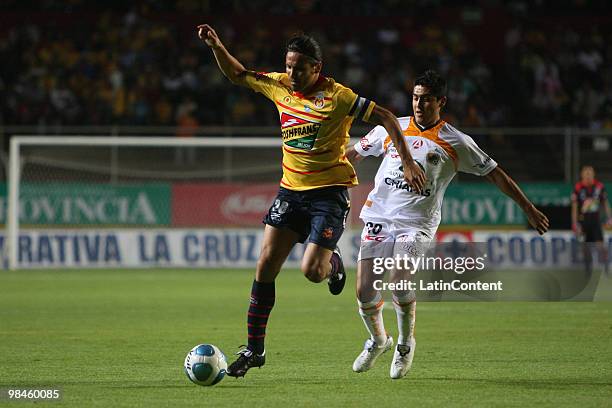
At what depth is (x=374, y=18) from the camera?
90.1ft

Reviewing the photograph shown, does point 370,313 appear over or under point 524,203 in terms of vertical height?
under

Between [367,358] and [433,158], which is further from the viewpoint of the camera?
[433,158]

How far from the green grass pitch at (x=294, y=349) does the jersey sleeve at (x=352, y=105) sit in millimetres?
1886

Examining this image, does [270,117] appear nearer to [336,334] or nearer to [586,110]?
[586,110]

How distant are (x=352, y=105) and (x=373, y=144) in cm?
87

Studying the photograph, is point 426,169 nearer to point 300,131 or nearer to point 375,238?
point 375,238

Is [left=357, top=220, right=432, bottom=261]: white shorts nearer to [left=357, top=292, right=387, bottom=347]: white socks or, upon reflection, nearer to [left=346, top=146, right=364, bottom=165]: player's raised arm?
[left=357, top=292, right=387, bottom=347]: white socks

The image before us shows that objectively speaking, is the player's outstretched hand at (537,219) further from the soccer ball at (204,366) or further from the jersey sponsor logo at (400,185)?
the soccer ball at (204,366)

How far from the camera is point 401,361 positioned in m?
7.61

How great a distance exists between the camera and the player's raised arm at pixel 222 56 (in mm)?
7552

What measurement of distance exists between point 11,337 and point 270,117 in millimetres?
13607

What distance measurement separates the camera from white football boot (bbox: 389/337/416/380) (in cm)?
755

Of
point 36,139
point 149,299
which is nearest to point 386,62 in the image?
point 36,139

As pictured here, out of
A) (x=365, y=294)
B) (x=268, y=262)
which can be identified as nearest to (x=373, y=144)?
(x=365, y=294)
